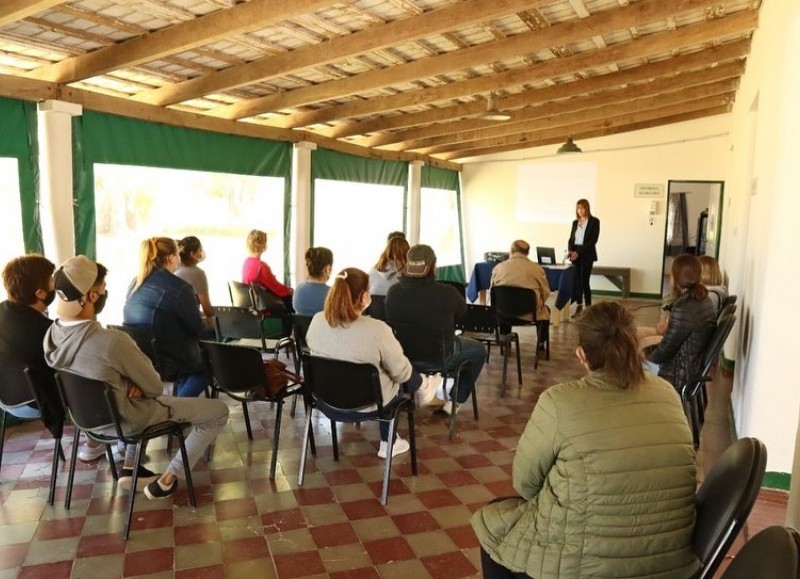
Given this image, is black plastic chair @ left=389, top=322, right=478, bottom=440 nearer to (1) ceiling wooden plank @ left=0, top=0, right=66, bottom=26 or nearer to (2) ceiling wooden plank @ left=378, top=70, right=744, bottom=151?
(1) ceiling wooden plank @ left=0, top=0, right=66, bottom=26

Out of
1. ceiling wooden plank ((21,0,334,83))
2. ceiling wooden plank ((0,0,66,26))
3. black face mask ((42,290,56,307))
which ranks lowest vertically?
black face mask ((42,290,56,307))

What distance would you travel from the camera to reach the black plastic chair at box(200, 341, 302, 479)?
126 inches

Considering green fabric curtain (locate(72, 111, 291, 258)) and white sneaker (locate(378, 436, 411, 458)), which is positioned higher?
green fabric curtain (locate(72, 111, 291, 258))

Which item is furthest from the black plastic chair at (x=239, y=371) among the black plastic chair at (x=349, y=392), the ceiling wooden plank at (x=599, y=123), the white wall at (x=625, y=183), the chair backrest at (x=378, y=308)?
the white wall at (x=625, y=183)

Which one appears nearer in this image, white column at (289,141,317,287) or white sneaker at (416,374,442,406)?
white sneaker at (416,374,442,406)

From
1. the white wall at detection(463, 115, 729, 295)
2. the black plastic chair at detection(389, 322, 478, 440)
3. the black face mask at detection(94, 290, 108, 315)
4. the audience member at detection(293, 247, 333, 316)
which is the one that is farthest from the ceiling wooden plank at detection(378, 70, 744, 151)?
the black face mask at detection(94, 290, 108, 315)

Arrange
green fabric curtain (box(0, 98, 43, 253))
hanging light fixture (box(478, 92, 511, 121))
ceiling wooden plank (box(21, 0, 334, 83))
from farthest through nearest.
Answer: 1. hanging light fixture (box(478, 92, 511, 121))
2. green fabric curtain (box(0, 98, 43, 253))
3. ceiling wooden plank (box(21, 0, 334, 83))

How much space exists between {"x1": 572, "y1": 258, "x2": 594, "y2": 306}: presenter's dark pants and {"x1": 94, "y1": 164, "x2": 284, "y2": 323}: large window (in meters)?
3.79

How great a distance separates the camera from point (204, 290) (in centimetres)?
449

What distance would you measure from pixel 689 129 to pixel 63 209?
940 centimetres

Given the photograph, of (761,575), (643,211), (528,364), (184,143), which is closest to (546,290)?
(528,364)

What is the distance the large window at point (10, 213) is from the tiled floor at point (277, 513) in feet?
3.79

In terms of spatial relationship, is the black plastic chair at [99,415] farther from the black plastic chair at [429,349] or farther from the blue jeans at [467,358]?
the blue jeans at [467,358]

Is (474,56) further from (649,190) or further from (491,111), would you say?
(649,190)
